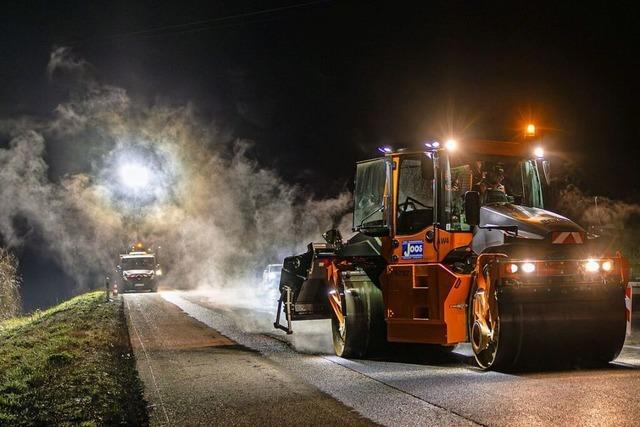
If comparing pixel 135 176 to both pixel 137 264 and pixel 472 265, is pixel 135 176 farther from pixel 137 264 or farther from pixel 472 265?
pixel 472 265

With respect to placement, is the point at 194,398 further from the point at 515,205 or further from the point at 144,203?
the point at 144,203

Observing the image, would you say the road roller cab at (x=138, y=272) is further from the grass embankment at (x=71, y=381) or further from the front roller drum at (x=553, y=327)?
the front roller drum at (x=553, y=327)

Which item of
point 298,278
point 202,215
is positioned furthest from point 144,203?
point 298,278

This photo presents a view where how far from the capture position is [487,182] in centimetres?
1088

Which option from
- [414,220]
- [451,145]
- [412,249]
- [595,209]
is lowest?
[412,249]

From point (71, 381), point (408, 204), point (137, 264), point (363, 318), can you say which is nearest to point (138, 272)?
point (137, 264)

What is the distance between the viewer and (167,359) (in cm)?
1252

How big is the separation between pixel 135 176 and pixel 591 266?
161ft

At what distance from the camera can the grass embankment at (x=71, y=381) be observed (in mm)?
7711

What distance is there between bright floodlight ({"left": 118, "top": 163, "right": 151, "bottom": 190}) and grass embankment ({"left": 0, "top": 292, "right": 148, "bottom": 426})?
37.4 meters

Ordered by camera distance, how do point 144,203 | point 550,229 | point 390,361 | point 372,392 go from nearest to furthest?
point 372,392
point 550,229
point 390,361
point 144,203

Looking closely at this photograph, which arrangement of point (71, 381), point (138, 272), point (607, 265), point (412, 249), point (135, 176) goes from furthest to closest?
1. point (135, 176)
2. point (138, 272)
3. point (412, 249)
4. point (71, 381)
5. point (607, 265)

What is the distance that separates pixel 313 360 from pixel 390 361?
1290mm

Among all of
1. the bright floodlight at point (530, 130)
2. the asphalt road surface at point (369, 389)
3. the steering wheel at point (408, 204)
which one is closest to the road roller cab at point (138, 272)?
the asphalt road surface at point (369, 389)
